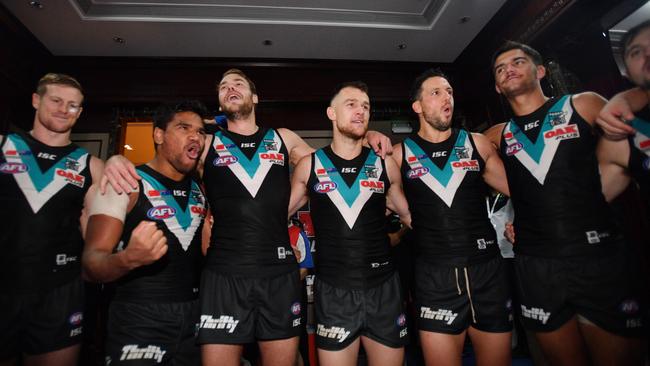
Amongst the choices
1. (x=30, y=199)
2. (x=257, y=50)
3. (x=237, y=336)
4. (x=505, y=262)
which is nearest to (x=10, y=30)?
(x=257, y=50)

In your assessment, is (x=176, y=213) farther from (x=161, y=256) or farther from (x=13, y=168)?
(x=13, y=168)

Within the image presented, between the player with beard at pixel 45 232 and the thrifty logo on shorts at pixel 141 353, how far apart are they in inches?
24.4

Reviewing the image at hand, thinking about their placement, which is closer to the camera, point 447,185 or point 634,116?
point 634,116

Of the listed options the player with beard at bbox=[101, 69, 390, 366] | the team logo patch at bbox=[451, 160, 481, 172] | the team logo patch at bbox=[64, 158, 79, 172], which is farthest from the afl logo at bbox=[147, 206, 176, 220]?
the team logo patch at bbox=[451, 160, 481, 172]

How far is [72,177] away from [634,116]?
351cm

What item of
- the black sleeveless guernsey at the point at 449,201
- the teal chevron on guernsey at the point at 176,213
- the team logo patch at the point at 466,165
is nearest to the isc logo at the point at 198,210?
the teal chevron on guernsey at the point at 176,213

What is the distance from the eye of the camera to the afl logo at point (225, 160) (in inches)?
91.5

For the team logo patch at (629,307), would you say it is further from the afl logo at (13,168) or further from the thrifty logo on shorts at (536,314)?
the afl logo at (13,168)

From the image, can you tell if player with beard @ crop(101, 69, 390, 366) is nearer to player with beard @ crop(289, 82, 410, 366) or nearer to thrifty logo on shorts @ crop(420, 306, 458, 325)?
player with beard @ crop(289, 82, 410, 366)

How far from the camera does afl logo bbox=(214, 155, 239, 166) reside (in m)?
2.32

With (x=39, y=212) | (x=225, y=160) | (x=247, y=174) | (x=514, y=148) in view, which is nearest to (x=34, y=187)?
(x=39, y=212)

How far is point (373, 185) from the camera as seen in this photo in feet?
7.73

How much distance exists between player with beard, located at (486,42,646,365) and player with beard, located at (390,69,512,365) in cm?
18

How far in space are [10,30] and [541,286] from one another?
21.3 ft
